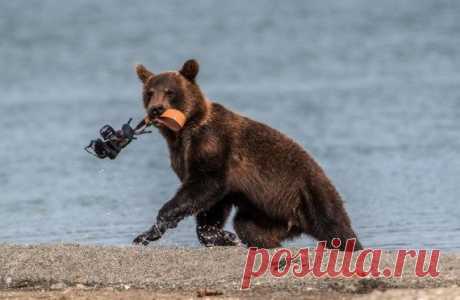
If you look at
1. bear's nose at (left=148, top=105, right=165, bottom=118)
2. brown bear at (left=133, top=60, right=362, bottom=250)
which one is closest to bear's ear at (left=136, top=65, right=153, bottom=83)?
brown bear at (left=133, top=60, right=362, bottom=250)

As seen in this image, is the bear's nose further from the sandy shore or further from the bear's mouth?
the sandy shore

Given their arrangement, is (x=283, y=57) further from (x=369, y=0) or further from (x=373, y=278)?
(x=373, y=278)

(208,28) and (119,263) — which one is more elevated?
(119,263)

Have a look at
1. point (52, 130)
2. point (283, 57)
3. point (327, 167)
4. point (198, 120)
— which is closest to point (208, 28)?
point (283, 57)

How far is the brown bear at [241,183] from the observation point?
9703 millimetres

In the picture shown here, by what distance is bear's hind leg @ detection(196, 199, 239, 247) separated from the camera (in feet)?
32.6

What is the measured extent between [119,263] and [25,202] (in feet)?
14.4

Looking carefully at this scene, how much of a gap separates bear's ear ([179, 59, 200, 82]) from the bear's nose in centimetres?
37

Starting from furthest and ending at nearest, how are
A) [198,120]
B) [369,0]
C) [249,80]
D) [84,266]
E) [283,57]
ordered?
[369,0] → [283,57] → [249,80] → [198,120] → [84,266]

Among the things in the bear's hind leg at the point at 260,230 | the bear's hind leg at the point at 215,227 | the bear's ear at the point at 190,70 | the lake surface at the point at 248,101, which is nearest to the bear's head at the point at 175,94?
the bear's ear at the point at 190,70

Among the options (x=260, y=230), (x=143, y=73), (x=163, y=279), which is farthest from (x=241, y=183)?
(x=163, y=279)

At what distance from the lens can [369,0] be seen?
132ft

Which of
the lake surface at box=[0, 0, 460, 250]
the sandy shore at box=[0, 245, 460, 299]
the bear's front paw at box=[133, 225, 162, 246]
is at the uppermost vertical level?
the sandy shore at box=[0, 245, 460, 299]

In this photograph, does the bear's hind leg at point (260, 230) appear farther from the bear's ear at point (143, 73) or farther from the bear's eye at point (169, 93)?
the bear's ear at point (143, 73)
